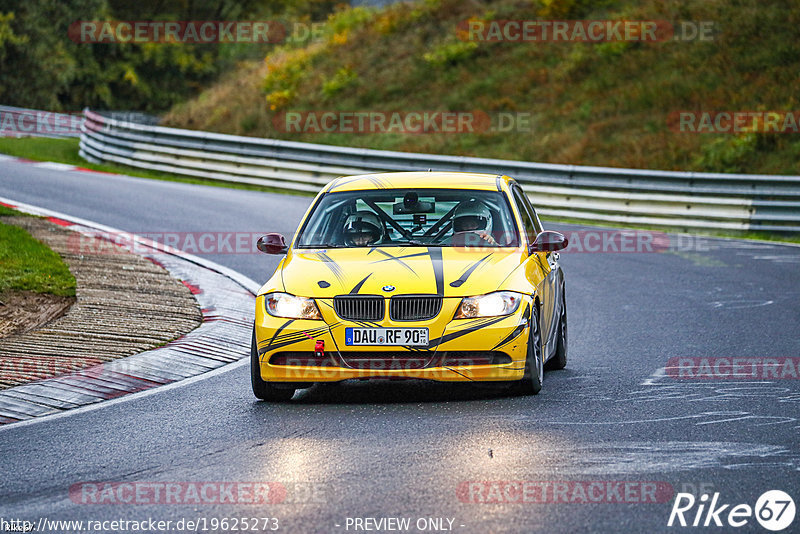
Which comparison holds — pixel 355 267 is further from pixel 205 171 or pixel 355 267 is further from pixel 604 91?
pixel 604 91

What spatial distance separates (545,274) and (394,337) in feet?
6.03

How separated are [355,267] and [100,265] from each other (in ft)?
22.0

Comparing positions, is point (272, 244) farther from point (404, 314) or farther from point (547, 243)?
point (547, 243)

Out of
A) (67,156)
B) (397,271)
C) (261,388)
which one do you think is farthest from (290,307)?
(67,156)

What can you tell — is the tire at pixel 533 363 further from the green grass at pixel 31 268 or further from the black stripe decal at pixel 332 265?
the green grass at pixel 31 268

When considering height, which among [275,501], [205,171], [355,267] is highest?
[205,171]

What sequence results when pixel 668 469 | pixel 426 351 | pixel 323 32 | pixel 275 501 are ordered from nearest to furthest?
pixel 275 501
pixel 668 469
pixel 426 351
pixel 323 32

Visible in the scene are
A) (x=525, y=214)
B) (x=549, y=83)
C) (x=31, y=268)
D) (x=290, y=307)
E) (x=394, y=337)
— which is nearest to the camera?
(x=394, y=337)

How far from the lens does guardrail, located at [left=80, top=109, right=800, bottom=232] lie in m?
21.4

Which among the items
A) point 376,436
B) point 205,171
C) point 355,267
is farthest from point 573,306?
point 205,171

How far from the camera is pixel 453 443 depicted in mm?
6938

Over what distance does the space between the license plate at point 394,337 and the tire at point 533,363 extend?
0.76 metres

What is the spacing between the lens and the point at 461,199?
958cm

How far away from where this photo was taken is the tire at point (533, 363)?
325 inches
